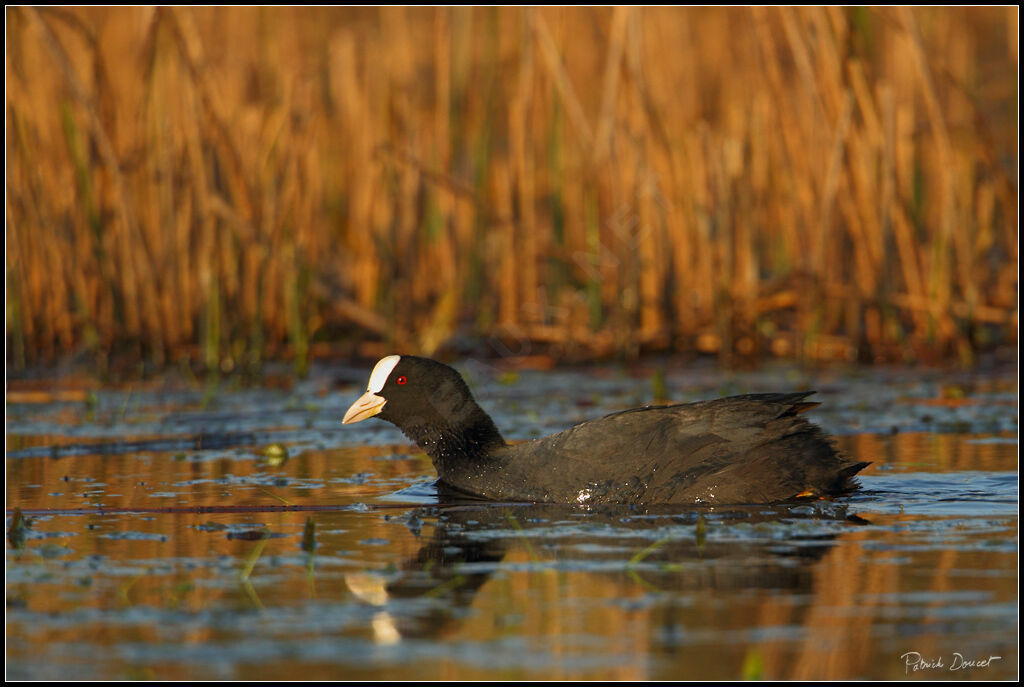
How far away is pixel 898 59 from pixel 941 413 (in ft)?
12.8

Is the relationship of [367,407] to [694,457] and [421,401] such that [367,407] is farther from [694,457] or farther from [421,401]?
[694,457]

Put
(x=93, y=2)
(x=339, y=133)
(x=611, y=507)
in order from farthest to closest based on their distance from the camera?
(x=339, y=133)
(x=93, y=2)
(x=611, y=507)

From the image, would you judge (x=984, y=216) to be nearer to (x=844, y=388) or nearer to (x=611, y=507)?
(x=844, y=388)

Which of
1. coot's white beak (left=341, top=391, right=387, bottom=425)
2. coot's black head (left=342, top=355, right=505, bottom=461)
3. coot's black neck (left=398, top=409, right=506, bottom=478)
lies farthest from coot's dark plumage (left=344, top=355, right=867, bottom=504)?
coot's white beak (left=341, top=391, right=387, bottom=425)

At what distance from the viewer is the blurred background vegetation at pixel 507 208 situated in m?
9.06

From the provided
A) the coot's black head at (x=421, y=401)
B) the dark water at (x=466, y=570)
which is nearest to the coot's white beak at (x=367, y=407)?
the coot's black head at (x=421, y=401)

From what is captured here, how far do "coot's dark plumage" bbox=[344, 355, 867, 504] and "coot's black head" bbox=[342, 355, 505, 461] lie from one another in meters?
0.28

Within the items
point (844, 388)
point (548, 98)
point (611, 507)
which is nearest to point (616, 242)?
point (548, 98)

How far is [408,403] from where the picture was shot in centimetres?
656

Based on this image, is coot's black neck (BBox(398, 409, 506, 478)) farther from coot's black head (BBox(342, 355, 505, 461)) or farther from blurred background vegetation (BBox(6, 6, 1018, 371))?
blurred background vegetation (BBox(6, 6, 1018, 371))
